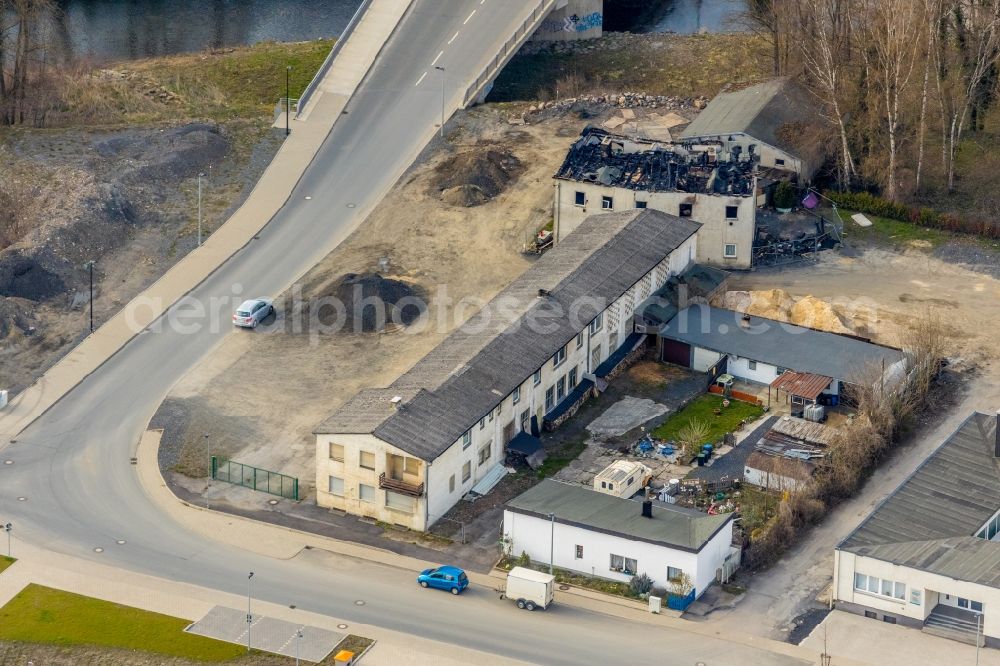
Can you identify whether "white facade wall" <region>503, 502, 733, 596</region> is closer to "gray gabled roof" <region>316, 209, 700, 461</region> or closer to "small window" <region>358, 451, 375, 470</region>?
"gray gabled roof" <region>316, 209, 700, 461</region>

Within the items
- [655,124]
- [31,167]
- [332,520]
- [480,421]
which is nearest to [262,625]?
[332,520]

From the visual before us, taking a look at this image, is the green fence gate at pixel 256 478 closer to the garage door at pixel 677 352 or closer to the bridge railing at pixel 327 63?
the garage door at pixel 677 352

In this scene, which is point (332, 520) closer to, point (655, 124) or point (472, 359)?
point (472, 359)

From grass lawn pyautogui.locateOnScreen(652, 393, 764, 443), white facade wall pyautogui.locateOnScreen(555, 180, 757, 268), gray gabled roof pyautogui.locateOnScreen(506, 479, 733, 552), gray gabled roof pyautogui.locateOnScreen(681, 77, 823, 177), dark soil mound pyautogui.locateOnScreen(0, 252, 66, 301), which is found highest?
gray gabled roof pyautogui.locateOnScreen(681, 77, 823, 177)

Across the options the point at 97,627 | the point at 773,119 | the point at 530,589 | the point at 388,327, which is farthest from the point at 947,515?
the point at 773,119

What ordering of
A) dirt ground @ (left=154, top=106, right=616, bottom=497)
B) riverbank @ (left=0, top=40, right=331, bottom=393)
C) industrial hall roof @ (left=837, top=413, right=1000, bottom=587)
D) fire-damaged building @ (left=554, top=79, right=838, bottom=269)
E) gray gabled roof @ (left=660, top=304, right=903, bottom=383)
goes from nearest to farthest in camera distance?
industrial hall roof @ (left=837, top=413, right=1000, bottom=587) < dirt ground @ (left=154, top=106, right=616, bottom=497) < gray gabled roof @ (left=660, top=304, right=903, bottom=383) < riverbank @ (left=0, top=40, right=331, bottom=393) < fire-damaged building @ (left=554, top=79, right=838, bottom=269)

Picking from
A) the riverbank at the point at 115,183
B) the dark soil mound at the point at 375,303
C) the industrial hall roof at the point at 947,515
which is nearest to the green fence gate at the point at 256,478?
the riverbank at the point at 115,183

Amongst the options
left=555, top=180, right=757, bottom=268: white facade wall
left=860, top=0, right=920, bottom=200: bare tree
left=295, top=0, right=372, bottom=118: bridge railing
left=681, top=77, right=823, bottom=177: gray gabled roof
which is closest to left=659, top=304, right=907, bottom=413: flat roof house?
left=555, top=180, right=757, bottom=268: white facade wall
